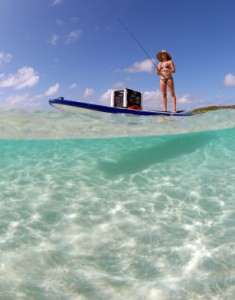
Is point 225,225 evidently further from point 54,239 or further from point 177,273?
point 54,239

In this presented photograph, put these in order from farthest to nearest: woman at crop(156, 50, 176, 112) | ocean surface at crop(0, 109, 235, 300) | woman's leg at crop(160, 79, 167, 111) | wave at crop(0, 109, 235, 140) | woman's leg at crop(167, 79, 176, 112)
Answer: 1. wave at crop(0, 109, 235, 140)
2. woman's leg at crop(160, 79, 167, 111)
3. woman's leg at crop(167, 79, 176, 112)
4. woman at crop(156, 50, 176, 112)
5. ocean surface at crop(0, 109, 235, 300)

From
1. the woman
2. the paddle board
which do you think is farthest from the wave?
the woman

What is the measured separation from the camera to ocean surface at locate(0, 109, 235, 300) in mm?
3164

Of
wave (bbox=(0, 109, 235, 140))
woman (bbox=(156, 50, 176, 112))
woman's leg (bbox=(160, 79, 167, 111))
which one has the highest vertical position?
woman (bbox=(156, 50, 176, 112))

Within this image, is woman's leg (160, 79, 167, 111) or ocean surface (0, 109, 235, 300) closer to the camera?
ocean surface (0, 109, 235, 300)

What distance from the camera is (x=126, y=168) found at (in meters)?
8.70

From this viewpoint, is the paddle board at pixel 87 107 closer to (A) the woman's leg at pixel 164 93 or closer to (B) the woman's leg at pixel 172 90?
(A) the woman's leg at pixel 164 93

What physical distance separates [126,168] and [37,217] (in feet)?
13.6

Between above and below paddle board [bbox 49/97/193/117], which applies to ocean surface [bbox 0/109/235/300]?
below

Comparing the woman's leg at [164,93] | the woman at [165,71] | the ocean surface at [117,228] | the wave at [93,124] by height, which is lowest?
the ocean surface at [117,228]

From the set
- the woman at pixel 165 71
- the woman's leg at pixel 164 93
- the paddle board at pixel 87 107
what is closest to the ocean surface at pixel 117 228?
the paddle board at pixel 87 107

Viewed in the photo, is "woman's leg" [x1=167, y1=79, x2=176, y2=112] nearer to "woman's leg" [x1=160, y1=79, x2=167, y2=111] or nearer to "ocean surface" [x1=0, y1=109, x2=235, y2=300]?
"woman's leg" [x1=160, y1=79, x2=167, y2=111]

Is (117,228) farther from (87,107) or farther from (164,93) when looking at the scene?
(164,93)

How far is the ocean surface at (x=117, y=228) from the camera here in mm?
3164
